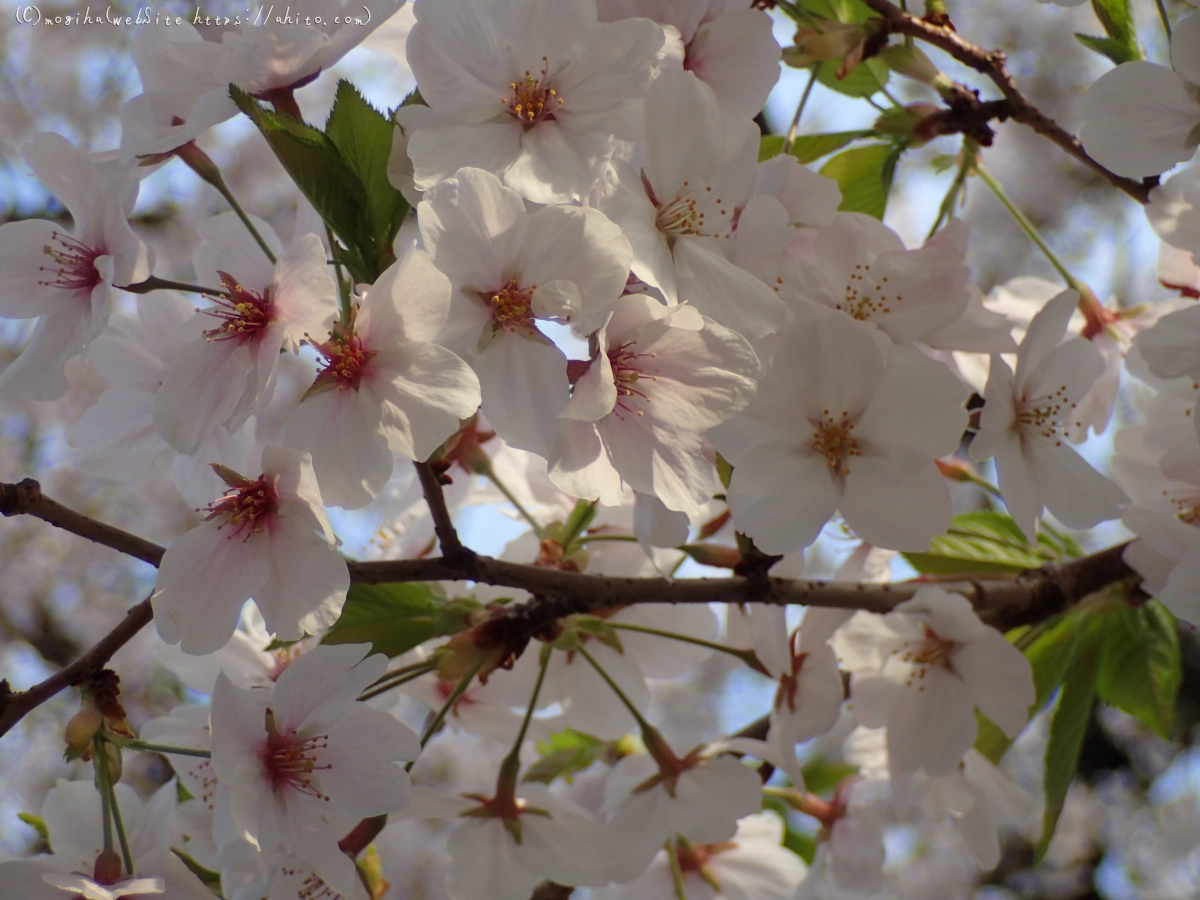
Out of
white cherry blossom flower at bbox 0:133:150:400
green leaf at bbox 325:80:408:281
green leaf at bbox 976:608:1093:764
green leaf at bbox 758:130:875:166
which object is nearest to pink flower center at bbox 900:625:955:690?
green leaf at bbox 976:608:1093:764

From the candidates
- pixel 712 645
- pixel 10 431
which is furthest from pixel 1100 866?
pixel 10 431

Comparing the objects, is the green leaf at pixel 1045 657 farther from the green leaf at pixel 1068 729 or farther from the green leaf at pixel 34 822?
the green leaf at pixel 34 822

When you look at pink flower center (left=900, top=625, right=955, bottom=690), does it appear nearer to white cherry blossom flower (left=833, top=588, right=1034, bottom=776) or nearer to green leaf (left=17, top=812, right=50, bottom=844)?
white cherry blossom flower (left=833, top=588, right=1034, bottom=776)

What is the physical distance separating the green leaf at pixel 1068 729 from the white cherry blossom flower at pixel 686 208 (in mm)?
688

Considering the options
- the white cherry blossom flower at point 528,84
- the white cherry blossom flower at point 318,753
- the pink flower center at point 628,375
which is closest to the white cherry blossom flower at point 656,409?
the pink flower center at point 628,375

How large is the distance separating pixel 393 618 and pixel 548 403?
32 centimetres

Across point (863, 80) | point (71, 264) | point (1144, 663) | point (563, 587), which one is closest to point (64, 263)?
point (71, 264)

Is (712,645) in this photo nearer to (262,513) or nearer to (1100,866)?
(262,513)

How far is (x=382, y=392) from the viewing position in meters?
0.71

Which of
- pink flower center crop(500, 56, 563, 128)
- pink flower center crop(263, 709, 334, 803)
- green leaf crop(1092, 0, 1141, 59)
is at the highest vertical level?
green leaf crop(1092, 0, 1141, 59)

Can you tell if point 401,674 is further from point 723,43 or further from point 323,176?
point 723,43

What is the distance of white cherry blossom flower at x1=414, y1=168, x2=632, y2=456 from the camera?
0.68m

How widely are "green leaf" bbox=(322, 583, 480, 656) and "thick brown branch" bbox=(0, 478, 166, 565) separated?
8.5 inches

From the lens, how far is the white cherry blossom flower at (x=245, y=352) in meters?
0.68
